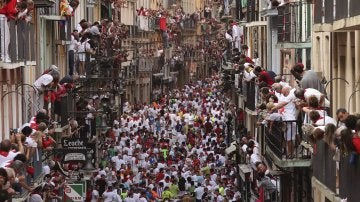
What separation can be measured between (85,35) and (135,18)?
44.7 meters

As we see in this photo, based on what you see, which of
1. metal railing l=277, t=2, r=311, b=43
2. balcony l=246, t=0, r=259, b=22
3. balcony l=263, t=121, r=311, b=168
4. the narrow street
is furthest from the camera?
balcony l=246, t=0, r=259, b=22

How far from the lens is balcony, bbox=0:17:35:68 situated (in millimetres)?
34250

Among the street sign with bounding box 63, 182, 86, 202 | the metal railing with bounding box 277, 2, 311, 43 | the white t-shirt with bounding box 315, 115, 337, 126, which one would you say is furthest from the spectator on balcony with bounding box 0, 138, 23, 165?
the street sign with bounding box 63, 182, 86, 202

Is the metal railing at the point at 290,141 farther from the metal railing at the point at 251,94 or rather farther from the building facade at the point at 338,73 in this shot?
the metal railing at the point at 251,94

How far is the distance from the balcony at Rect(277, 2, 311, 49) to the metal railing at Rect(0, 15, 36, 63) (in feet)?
20.1

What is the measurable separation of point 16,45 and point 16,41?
0.11m

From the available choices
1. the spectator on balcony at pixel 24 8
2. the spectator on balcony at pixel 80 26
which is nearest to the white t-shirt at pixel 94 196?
the spectator on balcony at pixel 80 26

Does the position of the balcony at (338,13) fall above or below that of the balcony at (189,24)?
above

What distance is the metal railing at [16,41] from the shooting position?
3419 centimetres

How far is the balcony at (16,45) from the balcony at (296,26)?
6117 mm

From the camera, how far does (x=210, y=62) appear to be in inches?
5699

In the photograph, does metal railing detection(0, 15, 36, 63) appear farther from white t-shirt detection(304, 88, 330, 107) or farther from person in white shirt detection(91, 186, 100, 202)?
white t-shirt detection(304, 88, 330, 107)

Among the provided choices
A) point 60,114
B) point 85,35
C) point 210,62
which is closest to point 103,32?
point 85,35

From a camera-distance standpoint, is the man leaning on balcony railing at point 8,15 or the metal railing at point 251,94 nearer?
the man leaning on balcony railing at point 8,15
